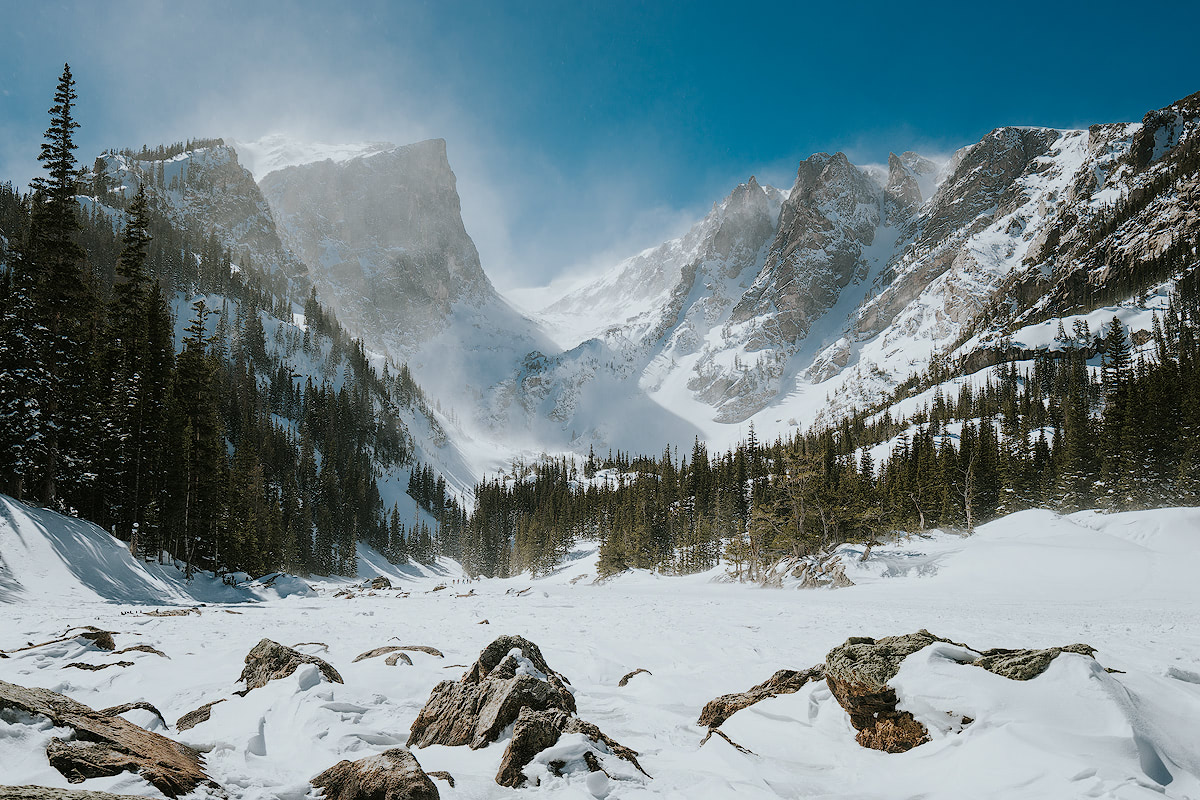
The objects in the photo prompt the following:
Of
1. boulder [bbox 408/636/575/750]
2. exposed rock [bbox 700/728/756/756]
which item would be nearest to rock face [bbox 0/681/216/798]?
boulder [bbox 408/636/575/750]

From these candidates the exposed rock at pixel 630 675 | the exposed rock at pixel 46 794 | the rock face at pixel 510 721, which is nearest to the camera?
the exposed rock at pixel 46 794

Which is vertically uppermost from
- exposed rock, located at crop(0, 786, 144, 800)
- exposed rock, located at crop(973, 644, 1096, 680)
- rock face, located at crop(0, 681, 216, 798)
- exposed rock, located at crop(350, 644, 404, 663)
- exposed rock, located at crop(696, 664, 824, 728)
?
exposed rock, located at crop(0, 786, 144, 800)

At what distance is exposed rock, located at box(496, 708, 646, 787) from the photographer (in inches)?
183

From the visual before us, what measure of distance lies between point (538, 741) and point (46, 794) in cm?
360

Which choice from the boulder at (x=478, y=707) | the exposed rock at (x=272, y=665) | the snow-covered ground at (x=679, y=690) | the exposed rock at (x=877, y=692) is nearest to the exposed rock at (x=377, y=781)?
the snow-covered ground at (x=679, y=690)

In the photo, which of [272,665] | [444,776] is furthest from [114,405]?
[444,776]

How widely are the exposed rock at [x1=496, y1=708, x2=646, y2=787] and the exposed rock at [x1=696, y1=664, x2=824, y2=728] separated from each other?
202cm

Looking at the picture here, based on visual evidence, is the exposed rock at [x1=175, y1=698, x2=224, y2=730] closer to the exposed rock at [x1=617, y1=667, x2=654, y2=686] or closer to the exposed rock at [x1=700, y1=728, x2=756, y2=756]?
the exposed rock at [x1=700, y1=728, x2=756, y2=756]

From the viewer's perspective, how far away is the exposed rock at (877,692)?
5.42 m

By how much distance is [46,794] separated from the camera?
7.59 feet

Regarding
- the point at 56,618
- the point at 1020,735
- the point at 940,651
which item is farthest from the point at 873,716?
the point at 56,618

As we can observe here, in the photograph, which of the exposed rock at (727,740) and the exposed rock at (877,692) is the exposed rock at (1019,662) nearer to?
the exposed rock at (877,692)

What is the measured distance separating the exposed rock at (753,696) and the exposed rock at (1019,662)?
2160 mm

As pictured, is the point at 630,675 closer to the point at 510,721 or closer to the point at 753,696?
the point at 753,696
